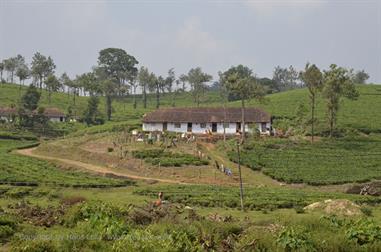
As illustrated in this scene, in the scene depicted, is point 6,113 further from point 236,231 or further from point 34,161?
point 236,231

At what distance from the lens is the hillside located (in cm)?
7656

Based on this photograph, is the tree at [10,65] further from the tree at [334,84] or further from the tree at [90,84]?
the tree at [334,84]

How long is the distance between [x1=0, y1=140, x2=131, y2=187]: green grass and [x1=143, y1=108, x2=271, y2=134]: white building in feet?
65.9

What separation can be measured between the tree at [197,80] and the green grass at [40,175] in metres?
55.7

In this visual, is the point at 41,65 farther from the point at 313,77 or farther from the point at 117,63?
the point at 313,77

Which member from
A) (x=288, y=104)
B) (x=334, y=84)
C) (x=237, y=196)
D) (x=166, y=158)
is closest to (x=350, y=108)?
(x=288, y=104)

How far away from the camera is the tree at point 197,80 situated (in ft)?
350

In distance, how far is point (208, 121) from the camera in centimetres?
6625

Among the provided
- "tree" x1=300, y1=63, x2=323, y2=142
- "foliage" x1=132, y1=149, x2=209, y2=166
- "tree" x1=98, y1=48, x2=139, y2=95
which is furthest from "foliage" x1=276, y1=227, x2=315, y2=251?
"tree" x1=98, y1=48, x2=139, y2=95

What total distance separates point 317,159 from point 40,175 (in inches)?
1119

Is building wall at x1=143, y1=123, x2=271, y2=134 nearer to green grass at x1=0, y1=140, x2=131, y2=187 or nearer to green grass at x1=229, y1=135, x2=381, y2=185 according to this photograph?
green grass at x1=229, y1=135, x2=381, y2=185

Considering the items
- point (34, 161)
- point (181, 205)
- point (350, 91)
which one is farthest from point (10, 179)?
point (350, 91)

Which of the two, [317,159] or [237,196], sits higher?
[317,159]

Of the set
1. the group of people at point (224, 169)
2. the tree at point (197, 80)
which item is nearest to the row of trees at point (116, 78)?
the tree at point (197, 80)
